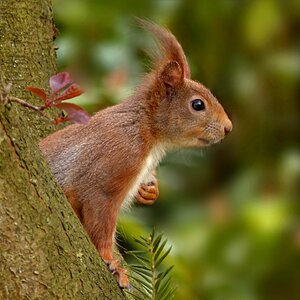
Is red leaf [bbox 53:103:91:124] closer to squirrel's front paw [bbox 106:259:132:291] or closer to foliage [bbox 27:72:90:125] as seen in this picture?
foliage [bbox 27:72:90:125]

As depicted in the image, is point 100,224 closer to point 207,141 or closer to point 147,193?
point 147,193

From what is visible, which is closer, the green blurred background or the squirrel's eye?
the squirrel's eye

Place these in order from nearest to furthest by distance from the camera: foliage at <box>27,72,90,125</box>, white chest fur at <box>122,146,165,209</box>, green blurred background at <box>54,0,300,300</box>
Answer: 1. foliage at <box>27,72,90,125</box>
2. white chest fur at <box>122,146,165,209</box>
3. green blurred background at <box>54,0,300,300</box>

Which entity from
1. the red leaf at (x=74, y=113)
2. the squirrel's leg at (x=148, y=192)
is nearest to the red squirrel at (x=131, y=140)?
the squirrel's leg at (x=148, y=192)

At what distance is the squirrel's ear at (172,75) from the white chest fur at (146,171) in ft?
0.48

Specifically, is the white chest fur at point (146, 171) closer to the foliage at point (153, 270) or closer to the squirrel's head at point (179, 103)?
the squirrel's head at point (179, 103)

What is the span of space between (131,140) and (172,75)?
0.23 m

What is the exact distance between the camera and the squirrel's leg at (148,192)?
214cm

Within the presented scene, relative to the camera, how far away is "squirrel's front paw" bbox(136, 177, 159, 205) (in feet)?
7.02

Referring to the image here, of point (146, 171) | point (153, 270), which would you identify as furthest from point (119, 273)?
point (146, 171)

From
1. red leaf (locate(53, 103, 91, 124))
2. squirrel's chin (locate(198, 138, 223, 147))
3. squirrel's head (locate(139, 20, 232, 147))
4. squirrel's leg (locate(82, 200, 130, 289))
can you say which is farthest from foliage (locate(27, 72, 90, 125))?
squirrel's chin (locate(198, 138, 223, 147))

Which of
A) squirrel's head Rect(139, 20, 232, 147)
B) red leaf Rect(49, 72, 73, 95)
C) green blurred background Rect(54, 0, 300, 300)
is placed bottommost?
green blurred background Rect(54, 0, 300, 300)

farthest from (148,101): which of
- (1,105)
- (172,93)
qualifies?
(1,105)

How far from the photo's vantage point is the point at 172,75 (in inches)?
84.7
